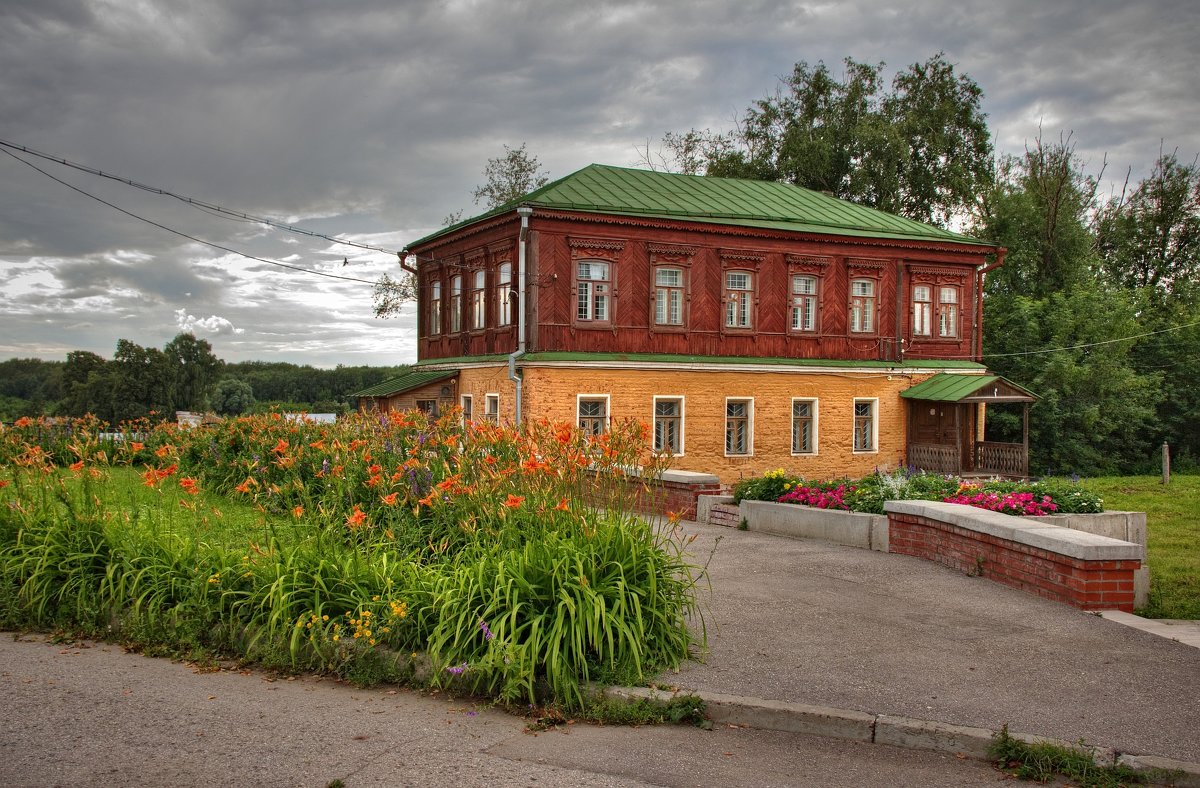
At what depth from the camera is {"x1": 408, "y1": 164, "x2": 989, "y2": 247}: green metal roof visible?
24.8 metres

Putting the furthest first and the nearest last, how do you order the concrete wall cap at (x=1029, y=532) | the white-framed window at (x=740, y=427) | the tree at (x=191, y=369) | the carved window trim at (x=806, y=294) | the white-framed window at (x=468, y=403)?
the tree at (x=191, y=369) → the carved window trim at (x=806, y=294) → the white-framed window at (x=468, y=403) → the white-framed window at (x=740, y=427) → the concrete wall cap at (x=1029, y=532)

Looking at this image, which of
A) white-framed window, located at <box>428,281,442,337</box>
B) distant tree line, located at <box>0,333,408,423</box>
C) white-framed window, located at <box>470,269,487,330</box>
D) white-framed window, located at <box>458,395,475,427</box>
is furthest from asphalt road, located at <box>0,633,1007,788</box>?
distant tree line, located at <box>0,333,408,423</box>

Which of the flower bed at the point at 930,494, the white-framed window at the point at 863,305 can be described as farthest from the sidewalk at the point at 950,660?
the white-framed window at the point at 863,305

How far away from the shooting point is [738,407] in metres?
26.1

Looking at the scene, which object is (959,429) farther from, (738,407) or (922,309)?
(738,407)

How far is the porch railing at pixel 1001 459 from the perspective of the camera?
26594 mm

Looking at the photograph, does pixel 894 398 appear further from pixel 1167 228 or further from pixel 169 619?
pixel 1167 228

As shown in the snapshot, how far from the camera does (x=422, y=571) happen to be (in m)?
7.25

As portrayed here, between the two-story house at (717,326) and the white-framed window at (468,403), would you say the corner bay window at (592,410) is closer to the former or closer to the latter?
the two-story house at (717,326)

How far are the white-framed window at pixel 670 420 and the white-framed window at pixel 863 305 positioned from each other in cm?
659

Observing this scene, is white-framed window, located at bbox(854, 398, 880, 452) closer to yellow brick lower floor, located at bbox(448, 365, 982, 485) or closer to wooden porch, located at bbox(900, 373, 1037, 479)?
yellow brick lower floor, located at bbox(448, 365, 982, 485)

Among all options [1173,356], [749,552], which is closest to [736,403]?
[749,552]

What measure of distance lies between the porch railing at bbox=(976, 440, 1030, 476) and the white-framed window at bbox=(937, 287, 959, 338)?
362cm

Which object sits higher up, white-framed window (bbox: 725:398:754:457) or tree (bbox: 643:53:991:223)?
tree (bbox: 643:53:991:223)
